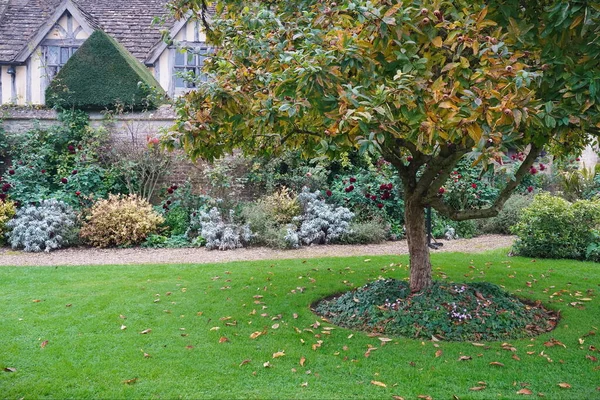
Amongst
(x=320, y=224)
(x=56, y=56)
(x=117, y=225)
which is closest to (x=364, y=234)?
(x=320, y=224)

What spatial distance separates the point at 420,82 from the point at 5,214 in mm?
10361

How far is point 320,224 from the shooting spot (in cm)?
1109

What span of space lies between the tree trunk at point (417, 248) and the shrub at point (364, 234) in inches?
192

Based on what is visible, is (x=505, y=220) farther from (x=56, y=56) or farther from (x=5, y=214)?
(x=56, y=56)

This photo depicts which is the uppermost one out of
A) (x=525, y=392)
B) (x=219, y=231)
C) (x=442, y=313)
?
(x=219, y=231)

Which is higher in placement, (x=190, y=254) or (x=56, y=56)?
(x=56, y=56)

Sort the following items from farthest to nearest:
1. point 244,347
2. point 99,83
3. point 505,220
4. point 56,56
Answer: point 56,56, point 99,83, point 505,220, point 244,347

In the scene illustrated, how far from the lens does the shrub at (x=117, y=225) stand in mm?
10844

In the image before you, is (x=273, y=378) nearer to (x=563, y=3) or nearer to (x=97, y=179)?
(x=563, y=3)

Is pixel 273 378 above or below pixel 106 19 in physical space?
below

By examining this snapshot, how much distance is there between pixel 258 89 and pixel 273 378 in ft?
8.75

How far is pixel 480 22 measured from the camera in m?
4.15

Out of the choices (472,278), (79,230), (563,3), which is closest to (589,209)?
(472,278)

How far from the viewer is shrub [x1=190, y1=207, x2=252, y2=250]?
10.6m
